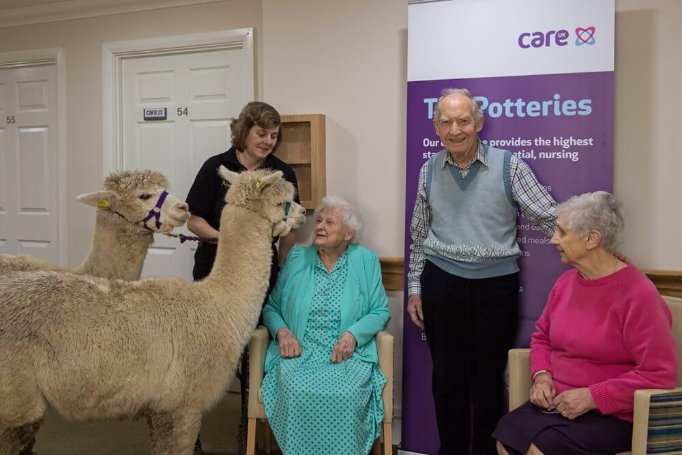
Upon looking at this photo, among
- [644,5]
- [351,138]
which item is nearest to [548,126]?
[644,5]

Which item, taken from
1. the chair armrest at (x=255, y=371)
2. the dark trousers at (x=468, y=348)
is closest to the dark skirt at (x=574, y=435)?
the dark trousers at (x=468, y=348)

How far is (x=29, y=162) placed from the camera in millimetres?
4484

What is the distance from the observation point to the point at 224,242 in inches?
85.1

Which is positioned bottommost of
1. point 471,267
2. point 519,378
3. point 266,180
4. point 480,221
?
point 519,378

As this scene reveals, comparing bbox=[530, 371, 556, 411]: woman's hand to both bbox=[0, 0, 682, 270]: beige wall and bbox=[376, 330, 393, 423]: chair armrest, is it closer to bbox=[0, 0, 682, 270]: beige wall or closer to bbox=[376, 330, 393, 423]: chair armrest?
bbox=[376, 330, 393, 423]: chair armrest

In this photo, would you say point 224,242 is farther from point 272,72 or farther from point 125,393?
point 272,72

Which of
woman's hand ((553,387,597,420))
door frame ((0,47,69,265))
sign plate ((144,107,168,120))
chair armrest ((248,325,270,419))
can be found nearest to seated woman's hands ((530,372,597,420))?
woman's hand ((553,387,597,420))

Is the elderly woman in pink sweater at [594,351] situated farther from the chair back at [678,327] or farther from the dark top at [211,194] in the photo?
the dark top at [211,194]

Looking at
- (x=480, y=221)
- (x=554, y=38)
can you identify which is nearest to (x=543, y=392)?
(x=480, y=221)

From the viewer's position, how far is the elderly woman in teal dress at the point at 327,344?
2.30 meters

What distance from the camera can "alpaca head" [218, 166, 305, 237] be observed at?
2164 millimetres

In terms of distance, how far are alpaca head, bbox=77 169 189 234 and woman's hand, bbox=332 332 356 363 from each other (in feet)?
2.58

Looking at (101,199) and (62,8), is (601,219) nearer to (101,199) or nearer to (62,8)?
(101,199)

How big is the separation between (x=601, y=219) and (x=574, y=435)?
674 mm
